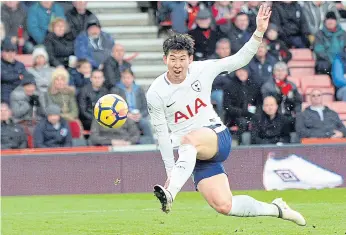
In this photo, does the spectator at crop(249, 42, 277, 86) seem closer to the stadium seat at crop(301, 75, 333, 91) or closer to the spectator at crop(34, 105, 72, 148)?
the stadium seat at crop(301, 75, 333, 91)

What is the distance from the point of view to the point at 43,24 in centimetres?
1834

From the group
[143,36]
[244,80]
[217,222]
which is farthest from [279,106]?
[217,222]

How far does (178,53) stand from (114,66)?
842 cm

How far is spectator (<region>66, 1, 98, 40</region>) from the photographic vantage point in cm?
1836

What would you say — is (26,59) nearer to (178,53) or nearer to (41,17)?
(41,17)

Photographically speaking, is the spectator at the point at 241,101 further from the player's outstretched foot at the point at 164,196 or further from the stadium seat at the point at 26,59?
the player's outstretched foot at the point at 164,196

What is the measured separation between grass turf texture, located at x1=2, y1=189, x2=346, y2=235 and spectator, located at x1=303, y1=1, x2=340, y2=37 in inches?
177

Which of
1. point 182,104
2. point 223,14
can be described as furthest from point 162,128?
point 223,14

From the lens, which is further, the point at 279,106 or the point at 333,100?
the point at 333,100

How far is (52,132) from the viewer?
16.8 meters

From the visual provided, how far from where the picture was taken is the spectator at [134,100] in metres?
17.2

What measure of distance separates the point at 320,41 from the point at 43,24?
5.00 meters

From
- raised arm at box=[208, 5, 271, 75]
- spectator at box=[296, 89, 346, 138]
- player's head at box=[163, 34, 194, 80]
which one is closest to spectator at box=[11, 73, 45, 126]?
spectator at box=[296, 89, 346, 138]

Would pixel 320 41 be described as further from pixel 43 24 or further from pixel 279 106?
pixel 43 24
